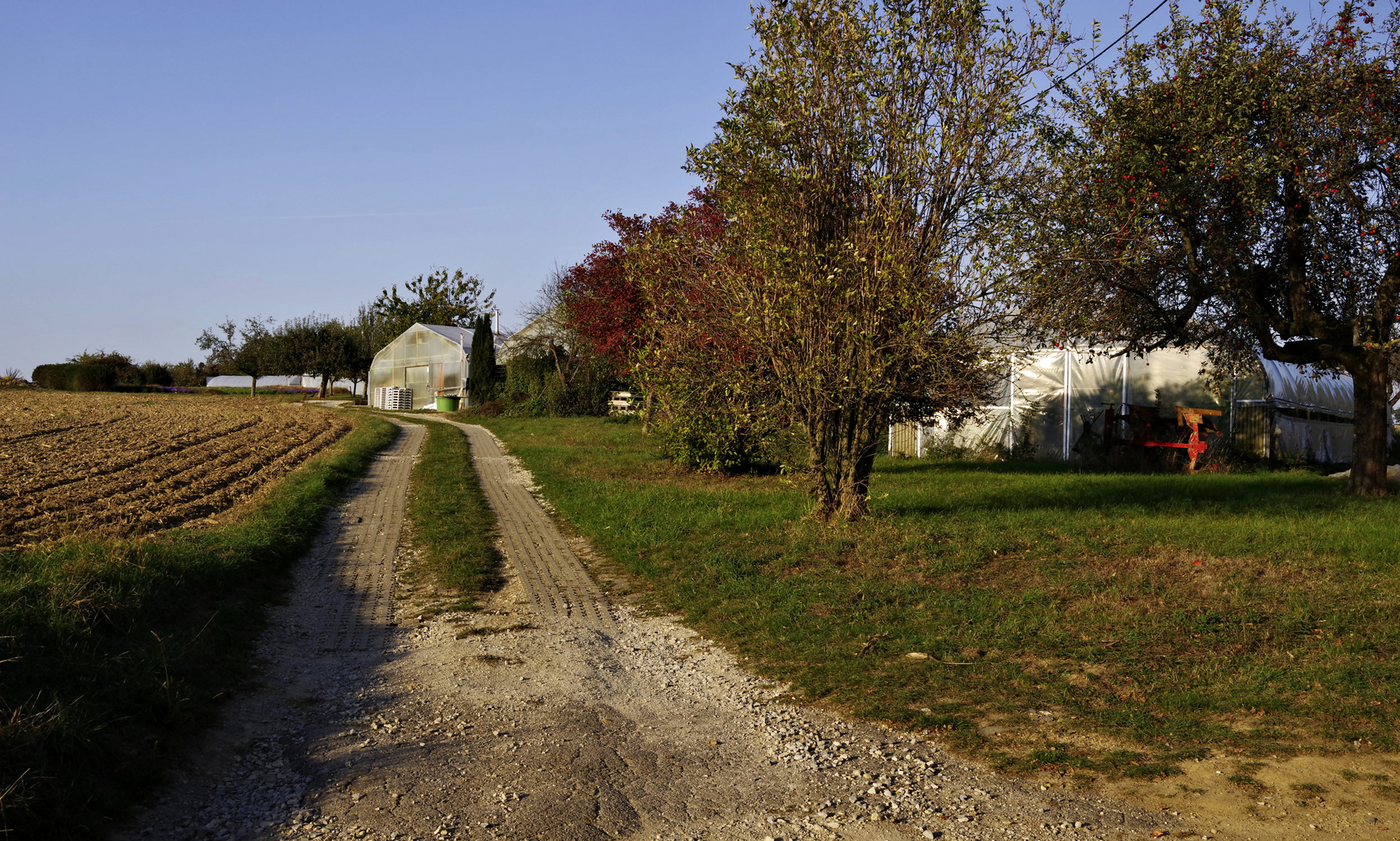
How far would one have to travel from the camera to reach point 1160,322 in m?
13.4

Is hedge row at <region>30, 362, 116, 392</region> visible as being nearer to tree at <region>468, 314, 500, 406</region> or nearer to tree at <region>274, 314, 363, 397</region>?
tree at <region>274, 314, 363, 397</region>

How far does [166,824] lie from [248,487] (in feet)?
36.5

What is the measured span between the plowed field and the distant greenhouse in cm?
1148

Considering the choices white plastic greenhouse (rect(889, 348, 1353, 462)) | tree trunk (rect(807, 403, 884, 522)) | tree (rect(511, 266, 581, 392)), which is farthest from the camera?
tree (rect(511, 266, 581, 392))

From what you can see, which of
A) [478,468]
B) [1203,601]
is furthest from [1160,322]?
[478,468]

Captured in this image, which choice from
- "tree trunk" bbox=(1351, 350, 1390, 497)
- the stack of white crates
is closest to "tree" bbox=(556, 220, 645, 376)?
"tree trunk" bbox=(1351, 350, 1390, 497)

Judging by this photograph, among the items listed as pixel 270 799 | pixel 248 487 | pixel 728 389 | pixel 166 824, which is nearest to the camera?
pixel 166 824

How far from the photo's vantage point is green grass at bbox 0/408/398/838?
3.81m

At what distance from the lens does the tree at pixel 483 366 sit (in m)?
42.6

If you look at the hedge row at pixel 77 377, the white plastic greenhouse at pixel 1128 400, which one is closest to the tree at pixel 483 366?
the white plastic greenhouse at pixel 1128 400

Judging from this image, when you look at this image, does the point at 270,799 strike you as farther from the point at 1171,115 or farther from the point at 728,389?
the point at 1171,115

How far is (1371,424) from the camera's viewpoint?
42.0 ft

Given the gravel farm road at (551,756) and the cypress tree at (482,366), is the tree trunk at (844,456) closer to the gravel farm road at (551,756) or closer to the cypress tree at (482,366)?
the gravel farm road at (551,756)

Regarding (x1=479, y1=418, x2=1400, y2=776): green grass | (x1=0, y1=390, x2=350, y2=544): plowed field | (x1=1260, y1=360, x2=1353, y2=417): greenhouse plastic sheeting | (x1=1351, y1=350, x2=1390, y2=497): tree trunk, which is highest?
(x1=1260, y1=360, x2=1353, y2=417): greenhouse plastic sheeting
